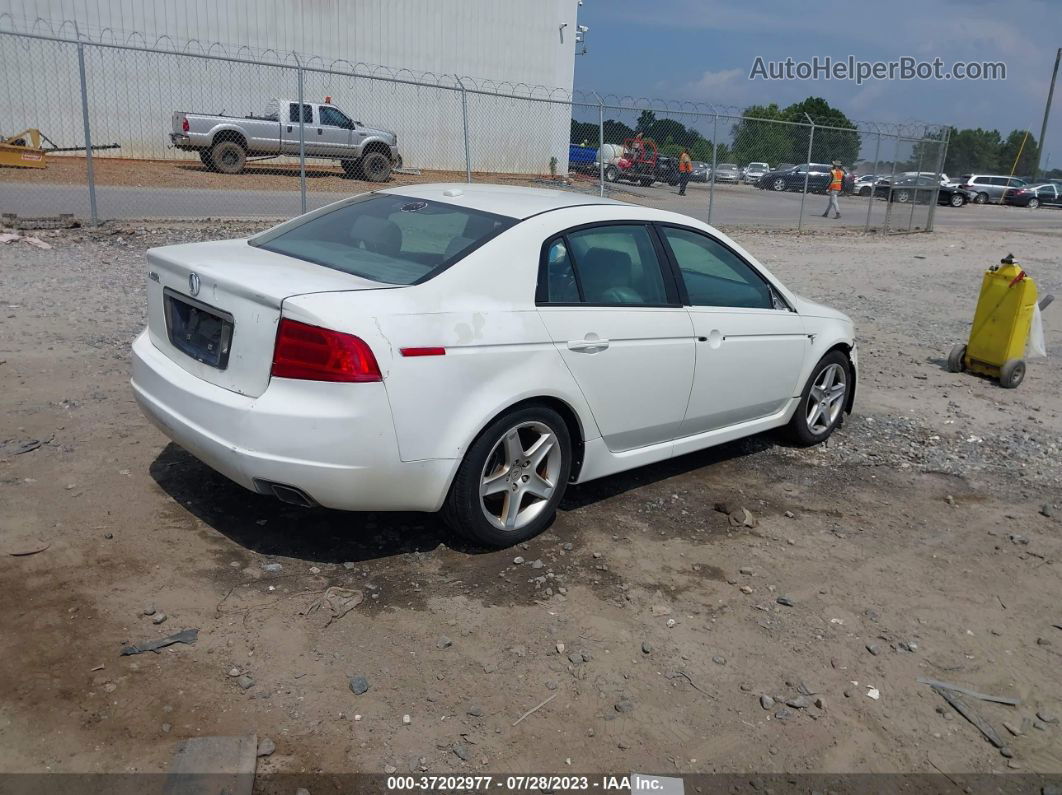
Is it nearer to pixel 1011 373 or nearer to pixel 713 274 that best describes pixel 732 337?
pixel 713 274

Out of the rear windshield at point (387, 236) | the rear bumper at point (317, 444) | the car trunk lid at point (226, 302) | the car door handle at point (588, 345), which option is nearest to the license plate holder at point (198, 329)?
the car trunk lid at point (226, 302)

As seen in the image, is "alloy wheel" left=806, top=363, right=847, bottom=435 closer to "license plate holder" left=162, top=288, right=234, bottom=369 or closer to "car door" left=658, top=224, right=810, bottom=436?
"car door" left=658, top=224, right=810, bottom=436

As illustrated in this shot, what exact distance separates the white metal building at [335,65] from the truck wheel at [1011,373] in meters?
18.4

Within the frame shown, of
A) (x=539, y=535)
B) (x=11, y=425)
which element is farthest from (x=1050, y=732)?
(x=11, y=425)

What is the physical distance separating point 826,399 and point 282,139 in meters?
17.6

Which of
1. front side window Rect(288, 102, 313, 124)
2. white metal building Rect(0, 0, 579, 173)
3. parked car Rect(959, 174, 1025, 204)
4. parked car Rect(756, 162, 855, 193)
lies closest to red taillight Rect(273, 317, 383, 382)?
front side window Rect(288, 102, 313, 124)

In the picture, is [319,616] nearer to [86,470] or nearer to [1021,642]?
[86,470]

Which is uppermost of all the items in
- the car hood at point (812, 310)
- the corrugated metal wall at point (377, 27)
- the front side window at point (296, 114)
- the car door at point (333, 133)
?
the corrugated metal wall at point (377, 27)

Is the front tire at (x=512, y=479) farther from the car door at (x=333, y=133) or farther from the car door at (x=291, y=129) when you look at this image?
the car door at (x=291, y=129)

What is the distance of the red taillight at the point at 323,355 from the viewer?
Answer: 3488mm

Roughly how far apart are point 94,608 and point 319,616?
862 millimetres

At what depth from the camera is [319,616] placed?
3590mm

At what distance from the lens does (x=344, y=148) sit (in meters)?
20.6

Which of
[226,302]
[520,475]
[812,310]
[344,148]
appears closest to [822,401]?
[812,310]
